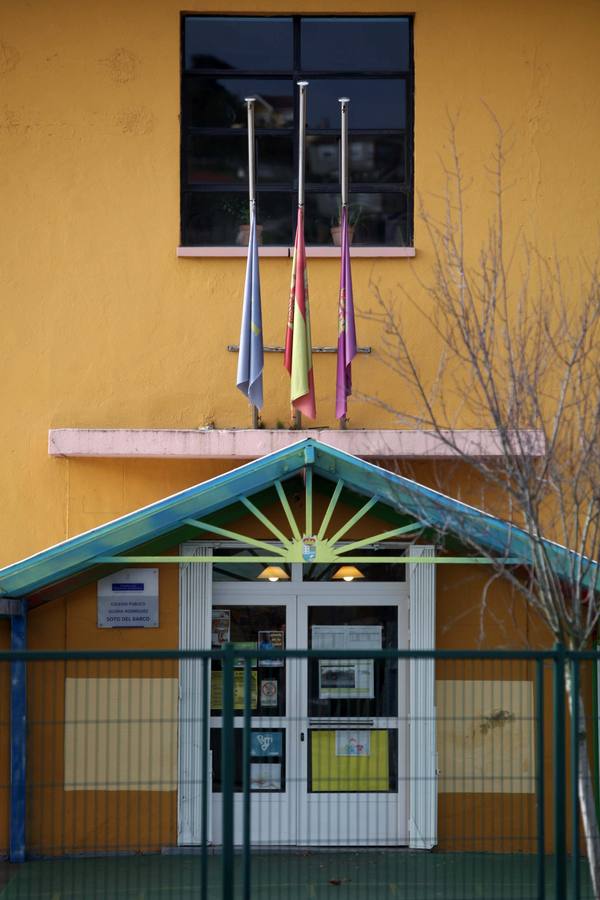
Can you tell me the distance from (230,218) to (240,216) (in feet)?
0.35

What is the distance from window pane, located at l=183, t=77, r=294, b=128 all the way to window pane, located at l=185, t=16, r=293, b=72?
0.15 m

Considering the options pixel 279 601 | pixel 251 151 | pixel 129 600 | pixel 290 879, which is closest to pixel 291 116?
pixel 251 151

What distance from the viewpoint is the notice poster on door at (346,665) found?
13.2m

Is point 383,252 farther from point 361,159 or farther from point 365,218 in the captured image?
point 361,159

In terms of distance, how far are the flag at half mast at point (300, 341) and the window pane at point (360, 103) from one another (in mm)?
1583

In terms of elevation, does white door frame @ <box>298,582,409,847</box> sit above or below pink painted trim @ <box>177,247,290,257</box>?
below

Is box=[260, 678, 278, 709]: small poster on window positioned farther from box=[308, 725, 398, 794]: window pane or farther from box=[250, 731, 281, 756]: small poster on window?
box=[308, 725, 398, 794]: window pane

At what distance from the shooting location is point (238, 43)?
Result: 538 inches

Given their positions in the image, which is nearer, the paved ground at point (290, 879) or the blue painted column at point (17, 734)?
the paved ground at point (290, 879)

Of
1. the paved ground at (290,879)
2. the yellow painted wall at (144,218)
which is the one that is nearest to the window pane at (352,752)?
the paved ground at (290,879)

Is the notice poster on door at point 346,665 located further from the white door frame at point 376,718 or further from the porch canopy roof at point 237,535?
the porch canopy roof at point 237,535

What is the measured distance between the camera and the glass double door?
13031mm

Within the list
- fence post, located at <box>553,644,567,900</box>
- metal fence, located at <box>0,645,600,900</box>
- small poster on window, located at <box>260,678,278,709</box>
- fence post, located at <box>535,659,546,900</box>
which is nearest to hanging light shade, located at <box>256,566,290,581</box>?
metal fence, located at <box>0,645,600,900</box>

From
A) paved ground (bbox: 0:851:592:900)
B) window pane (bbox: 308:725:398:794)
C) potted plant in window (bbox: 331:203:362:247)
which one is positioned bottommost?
paved ground (bbox: 0:851:592:900)
